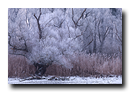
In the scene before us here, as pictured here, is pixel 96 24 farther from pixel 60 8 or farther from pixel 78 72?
pixel 78 72

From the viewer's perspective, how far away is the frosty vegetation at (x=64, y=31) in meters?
4.33

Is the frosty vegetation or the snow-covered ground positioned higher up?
the frosty vegetation

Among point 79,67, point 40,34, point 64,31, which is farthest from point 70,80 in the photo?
point 40,34

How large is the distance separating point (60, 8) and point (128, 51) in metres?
2.41

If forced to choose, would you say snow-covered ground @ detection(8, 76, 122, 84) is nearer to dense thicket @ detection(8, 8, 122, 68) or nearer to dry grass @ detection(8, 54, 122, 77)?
dry grass @ detection(8, 54, 122, 77)

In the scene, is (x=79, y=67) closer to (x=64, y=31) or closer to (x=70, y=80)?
(x=70, y=80)

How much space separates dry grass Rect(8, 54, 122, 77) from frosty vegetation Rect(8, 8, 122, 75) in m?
0.15

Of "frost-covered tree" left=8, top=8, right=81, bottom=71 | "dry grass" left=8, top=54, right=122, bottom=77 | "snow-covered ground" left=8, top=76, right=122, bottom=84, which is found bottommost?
"snow-covered ground" left=8, top=76, right=122, bottom=84

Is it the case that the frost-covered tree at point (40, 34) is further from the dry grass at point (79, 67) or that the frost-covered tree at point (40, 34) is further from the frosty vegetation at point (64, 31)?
the dry grass at point (79, 67)

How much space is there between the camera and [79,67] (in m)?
4.38

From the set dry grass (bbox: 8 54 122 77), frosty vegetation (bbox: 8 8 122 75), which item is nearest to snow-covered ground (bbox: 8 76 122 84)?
dry grass (bbox: 8 54 122 77)

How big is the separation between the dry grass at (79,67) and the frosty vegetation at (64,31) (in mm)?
151

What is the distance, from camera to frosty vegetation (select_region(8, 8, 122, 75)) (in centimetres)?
433

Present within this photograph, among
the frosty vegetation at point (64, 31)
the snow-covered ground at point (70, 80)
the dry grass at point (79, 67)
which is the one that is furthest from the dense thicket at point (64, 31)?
the snow-covered ground at point (70, 80)
